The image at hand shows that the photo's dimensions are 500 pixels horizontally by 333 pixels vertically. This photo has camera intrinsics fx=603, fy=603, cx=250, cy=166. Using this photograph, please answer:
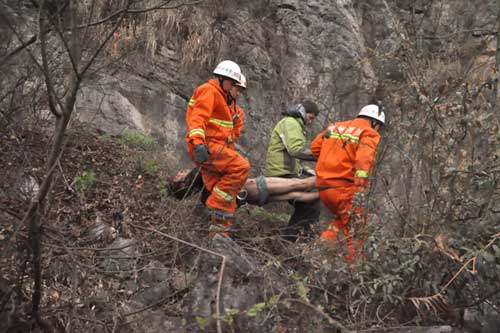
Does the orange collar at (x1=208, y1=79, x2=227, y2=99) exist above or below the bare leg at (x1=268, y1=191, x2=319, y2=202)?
above

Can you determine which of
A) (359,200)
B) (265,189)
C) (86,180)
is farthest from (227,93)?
(359,200)

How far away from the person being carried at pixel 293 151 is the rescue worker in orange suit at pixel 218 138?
2.67 ft

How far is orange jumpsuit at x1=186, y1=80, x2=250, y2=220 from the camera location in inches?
243

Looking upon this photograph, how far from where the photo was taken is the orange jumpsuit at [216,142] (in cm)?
618

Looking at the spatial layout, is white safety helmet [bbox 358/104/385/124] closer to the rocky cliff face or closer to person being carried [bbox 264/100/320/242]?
person being carried [bbox 264/100/320/242]

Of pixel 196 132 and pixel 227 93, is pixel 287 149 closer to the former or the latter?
pixel 227 93

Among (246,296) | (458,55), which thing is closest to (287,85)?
(458,55)

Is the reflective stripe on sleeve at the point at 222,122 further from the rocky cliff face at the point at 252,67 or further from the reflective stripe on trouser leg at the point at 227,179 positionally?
the rocky cliff face at the point at 252,67

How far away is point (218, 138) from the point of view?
6469 millimetres

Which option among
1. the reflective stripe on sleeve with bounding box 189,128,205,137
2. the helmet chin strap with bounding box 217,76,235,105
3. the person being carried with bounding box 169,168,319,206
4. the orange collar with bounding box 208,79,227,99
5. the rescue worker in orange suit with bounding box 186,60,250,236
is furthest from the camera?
the person being carried with bounding box 169,168,319,206

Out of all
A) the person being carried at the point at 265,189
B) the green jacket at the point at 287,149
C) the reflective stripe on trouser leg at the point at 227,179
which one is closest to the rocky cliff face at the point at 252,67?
the green jacket at the point at 287,149

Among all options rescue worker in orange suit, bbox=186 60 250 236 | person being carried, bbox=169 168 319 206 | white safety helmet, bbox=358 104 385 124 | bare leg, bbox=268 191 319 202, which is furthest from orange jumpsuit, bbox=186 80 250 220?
white safety helmet, bbox=358 104 385 124

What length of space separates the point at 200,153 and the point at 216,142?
0.64m

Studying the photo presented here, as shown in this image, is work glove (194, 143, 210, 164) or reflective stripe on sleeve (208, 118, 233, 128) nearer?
work glove (194, 143, 210, 164)
